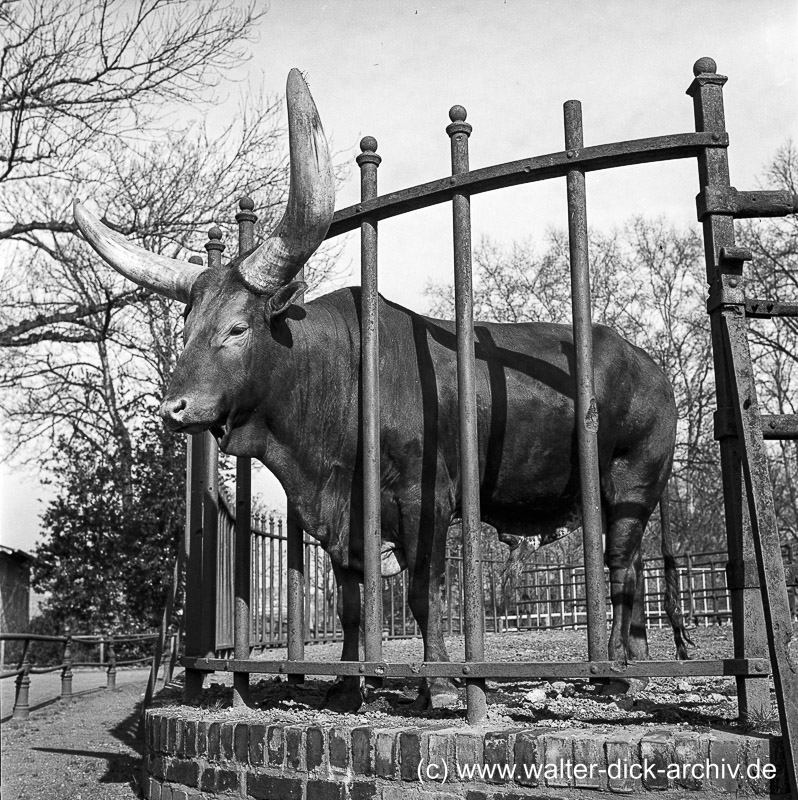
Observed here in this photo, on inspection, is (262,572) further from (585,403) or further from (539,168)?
(539,168)

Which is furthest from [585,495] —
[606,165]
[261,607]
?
[261,607]

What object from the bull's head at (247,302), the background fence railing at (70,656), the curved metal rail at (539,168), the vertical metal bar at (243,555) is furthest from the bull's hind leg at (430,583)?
the background fence railing at (70,656)

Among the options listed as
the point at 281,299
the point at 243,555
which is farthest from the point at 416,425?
the point at 243,555

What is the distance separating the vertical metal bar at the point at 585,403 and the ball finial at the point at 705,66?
433 mm

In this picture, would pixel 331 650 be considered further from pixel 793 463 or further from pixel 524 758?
pixel 793 463

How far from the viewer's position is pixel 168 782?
13.4 ft

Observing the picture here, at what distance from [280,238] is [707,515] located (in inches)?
1126

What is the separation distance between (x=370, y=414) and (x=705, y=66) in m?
1.81

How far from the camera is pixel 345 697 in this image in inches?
166

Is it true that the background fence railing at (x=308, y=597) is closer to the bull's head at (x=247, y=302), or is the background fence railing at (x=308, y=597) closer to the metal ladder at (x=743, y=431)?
the metal ladder at (x=743, y=431)

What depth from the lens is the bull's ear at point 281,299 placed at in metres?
4.12

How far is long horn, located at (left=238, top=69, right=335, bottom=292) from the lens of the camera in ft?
11.9

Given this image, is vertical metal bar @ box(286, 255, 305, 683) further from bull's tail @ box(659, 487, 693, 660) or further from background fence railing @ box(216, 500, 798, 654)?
bull's tail @ box(659, 487, 693, 660)

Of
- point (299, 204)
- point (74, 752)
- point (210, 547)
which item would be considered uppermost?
point (299, 204)
